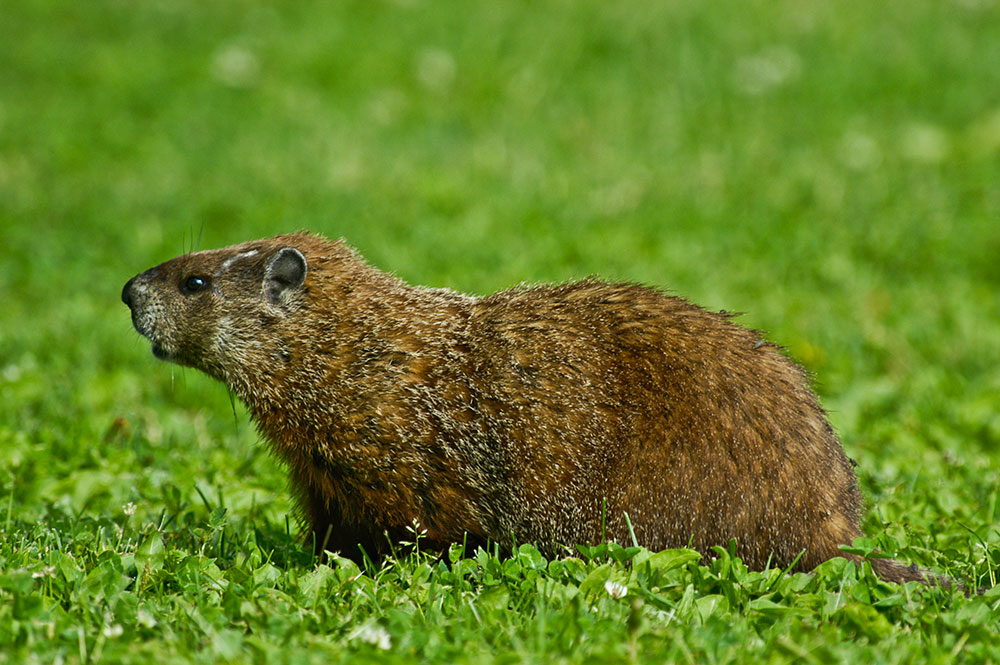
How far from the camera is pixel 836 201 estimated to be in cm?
832

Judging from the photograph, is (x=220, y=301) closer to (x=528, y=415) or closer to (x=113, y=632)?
(x=528, y=415)

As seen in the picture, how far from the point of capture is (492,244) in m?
7.62

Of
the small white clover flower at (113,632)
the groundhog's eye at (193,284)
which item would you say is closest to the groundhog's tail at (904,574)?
the small white clover flower at (113,632)

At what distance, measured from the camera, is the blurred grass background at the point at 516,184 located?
5.46 m

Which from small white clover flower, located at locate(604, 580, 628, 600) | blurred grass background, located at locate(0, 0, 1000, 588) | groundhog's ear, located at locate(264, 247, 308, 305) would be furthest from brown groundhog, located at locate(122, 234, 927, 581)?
blurred grass background, located at locate(0, 0, 1000, 588)

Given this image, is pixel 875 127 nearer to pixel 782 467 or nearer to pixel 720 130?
pixel 720 130

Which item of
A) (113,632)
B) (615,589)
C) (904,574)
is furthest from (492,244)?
(113,632)

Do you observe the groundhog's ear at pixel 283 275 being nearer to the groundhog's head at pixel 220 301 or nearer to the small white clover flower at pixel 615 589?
the groundhog's head at pixel 220 301

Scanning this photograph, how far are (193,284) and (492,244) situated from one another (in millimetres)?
3422

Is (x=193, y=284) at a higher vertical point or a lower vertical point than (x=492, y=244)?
lower

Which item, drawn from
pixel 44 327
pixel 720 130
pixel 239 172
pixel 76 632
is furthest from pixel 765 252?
pixel 76 632

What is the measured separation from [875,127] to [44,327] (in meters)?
6.73

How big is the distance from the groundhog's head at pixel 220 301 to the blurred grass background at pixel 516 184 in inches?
24.0

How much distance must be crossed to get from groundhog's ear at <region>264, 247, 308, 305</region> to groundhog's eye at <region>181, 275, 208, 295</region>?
28 cm
